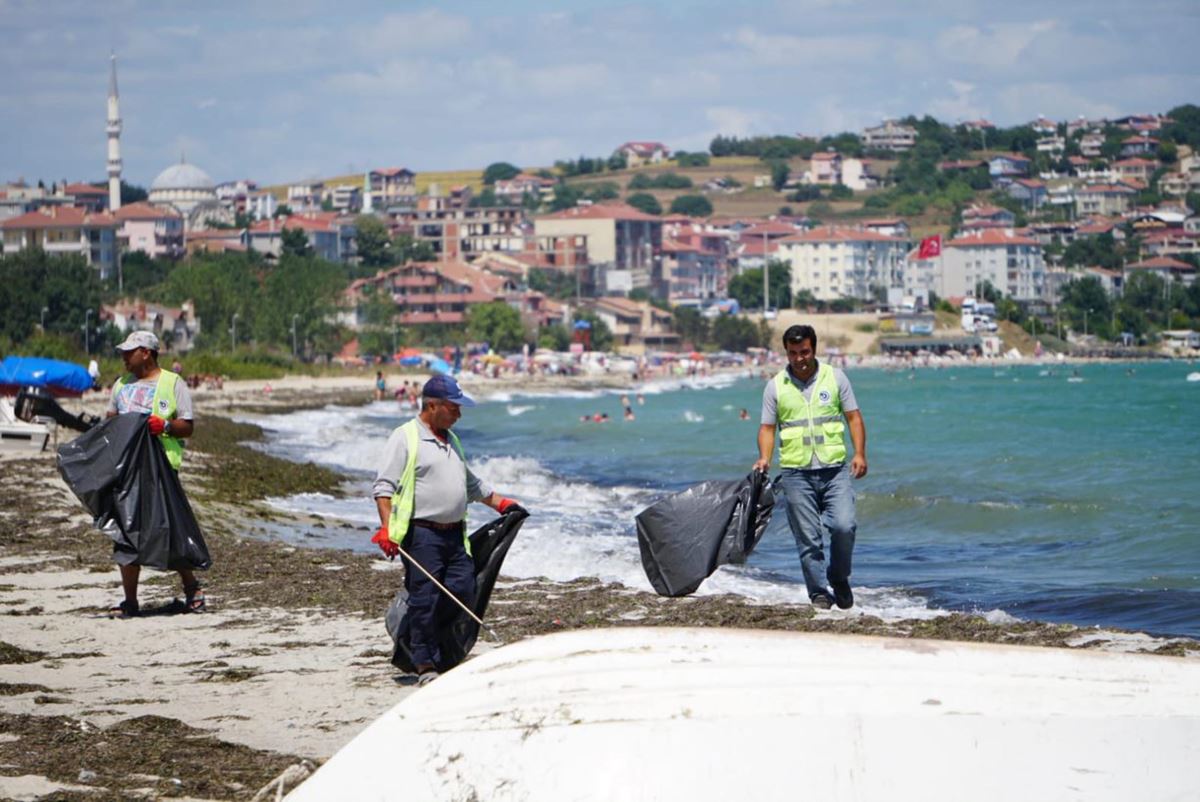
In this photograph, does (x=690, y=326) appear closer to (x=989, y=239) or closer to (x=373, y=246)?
(x=373, y=246)

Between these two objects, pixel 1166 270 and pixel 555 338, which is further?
pixel 1166 270

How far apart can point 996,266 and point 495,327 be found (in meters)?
80.4

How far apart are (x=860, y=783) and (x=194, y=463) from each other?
2043 centimetres

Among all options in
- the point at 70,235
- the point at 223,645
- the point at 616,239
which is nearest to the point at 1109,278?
the point at 616,239

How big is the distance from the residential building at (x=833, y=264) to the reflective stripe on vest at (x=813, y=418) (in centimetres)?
16913

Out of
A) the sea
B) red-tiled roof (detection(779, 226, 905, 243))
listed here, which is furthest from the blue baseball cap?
red-tiled roof (detection(779, 226, 905, 243))

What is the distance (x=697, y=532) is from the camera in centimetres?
866

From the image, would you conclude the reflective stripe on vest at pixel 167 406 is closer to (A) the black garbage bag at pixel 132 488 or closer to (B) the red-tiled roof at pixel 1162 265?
(A) the black garbage bag at pixel 132 488

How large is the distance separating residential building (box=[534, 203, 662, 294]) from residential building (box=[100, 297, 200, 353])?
75756mm

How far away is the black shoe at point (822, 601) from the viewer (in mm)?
9453

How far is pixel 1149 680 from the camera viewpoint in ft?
14.9

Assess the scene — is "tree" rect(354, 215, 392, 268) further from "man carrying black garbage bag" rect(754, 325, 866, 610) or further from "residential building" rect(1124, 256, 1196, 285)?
"man carrying black garbage bag" rect(754, 325, 866, 610)

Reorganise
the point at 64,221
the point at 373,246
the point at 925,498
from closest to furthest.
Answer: the point at 925,498 → the point at 64,221 → the point at 373,246

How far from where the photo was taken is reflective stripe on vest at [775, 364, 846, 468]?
8.94 metres
